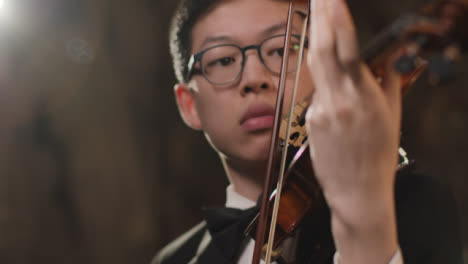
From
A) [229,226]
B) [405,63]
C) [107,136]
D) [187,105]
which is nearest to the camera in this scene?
[405,63]

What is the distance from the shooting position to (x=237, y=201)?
1047mm

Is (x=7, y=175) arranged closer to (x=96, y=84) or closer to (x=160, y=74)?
(x=96, y=84)

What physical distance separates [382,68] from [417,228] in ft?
1.15

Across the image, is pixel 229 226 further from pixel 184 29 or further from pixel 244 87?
pixel 184 29

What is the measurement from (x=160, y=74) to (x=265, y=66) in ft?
3.78

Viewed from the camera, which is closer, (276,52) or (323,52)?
(323,52)

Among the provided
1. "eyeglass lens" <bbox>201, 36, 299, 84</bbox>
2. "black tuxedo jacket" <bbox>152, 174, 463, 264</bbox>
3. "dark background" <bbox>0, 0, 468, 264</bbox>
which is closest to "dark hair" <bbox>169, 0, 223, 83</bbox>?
"eyeglass lens" <bbox>201, 36, 299, 84</bbox>

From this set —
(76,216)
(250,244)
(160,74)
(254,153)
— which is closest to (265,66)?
(254,153)

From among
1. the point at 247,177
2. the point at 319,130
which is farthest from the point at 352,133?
the point at 247,177

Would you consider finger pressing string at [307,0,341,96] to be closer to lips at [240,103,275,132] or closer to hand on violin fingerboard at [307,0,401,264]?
hand on violin fingerboard at [307,0,401,264]

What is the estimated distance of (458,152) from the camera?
1.87 m

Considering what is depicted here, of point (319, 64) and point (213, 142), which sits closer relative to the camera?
point (319, 64)

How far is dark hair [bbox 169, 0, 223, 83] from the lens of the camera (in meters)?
1.01

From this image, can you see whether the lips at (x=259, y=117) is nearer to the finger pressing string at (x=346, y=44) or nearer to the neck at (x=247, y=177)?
the neck at (x=247, y=177)
